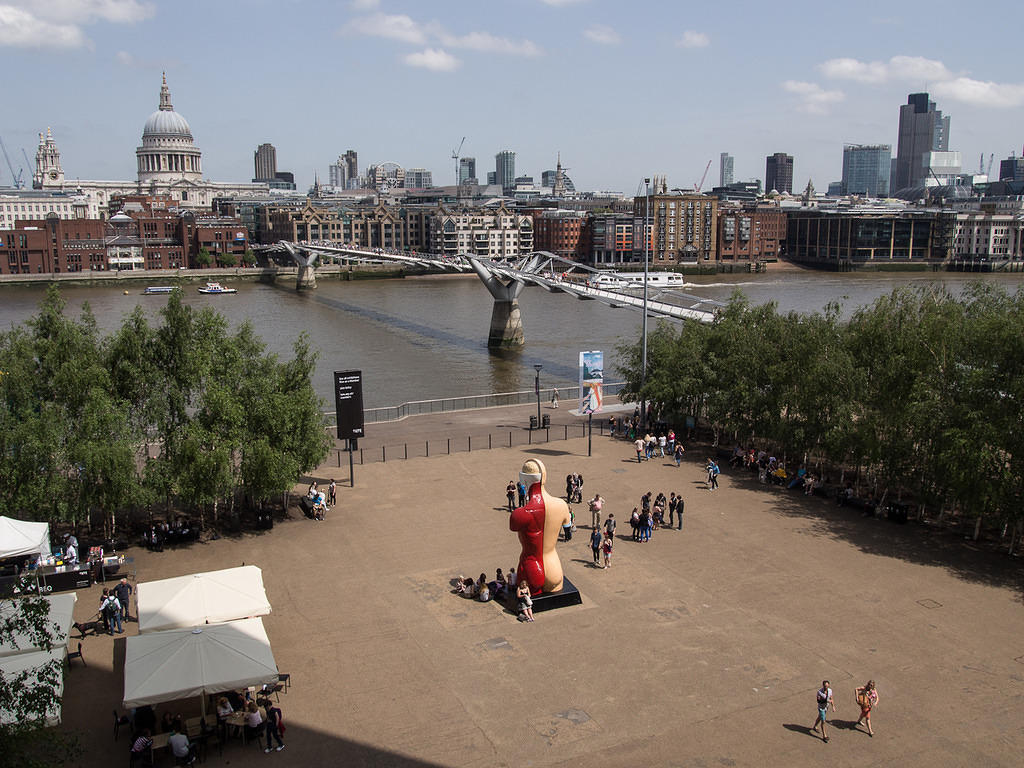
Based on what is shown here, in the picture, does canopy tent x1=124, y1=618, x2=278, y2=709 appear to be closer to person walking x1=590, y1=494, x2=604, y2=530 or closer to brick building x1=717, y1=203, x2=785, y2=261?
person walking x1=590, y1=494, x2=604, y2=530

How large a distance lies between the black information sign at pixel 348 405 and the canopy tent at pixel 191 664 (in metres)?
9.18

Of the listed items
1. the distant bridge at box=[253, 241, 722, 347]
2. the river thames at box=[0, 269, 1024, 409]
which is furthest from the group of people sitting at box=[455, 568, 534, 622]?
the distant bridge at box=[253, 241, 722, 347]

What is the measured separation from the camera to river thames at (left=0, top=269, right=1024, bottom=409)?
130ft

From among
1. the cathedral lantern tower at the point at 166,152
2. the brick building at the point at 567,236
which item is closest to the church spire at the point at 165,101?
the cathedral lantern tower at the point at 166,152

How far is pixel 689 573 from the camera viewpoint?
14133mm

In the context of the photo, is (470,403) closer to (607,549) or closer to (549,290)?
(607,549)

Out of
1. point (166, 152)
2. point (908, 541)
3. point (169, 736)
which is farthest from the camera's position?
point (166, 152)

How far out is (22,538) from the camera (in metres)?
13.2

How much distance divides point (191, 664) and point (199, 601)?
5.59ft

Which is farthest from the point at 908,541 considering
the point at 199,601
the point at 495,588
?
the point at 199,601

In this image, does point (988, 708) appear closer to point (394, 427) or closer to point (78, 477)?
point (78, 477)

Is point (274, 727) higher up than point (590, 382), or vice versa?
point (590, 382)

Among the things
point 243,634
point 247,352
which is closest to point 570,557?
point 243,634

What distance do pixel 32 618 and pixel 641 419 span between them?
19320 mm
